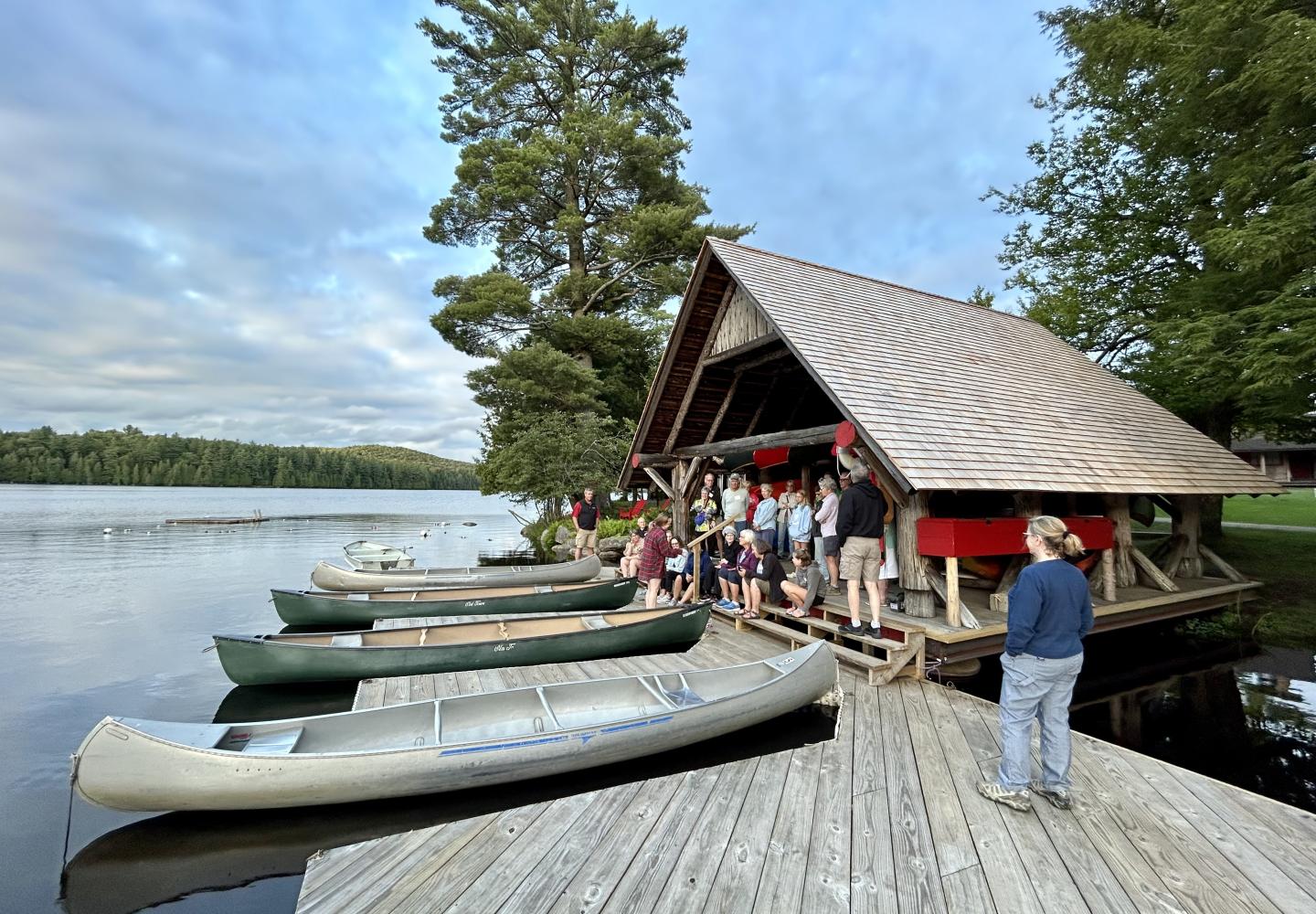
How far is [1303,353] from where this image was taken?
7793 millimetres

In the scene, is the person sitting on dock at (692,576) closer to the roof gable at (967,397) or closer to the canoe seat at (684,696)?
the roof gable at (967,397)

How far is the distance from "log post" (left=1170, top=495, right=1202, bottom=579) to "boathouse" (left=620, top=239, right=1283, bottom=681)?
3cm

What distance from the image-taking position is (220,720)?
6793 mm

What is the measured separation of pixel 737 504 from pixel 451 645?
458 centimetres

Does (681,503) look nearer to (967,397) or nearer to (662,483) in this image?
(662,483)

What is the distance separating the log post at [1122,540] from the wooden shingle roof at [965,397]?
2.04ft

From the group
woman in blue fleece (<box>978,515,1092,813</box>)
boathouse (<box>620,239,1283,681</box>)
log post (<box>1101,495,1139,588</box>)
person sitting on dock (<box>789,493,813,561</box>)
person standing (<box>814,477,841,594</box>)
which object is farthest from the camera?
log post (<box>1101,495,1139,588</box>)

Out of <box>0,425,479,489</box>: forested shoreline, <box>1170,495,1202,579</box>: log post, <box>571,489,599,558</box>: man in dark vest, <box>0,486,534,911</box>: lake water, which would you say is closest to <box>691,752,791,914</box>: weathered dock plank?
<box>0,486,534,911</box>: lake water

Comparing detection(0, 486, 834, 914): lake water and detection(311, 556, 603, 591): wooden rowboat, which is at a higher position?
detection(311, 556, 603, 591): wooden rowboat

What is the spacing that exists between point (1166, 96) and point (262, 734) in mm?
17939

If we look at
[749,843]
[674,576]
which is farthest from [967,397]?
[749,843]

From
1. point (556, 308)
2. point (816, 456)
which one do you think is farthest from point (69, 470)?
point (816, 456)

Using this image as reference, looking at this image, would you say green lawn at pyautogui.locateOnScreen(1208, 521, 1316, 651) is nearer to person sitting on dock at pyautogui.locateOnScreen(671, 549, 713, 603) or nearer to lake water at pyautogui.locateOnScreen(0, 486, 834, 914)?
person sitting on dock at pyautogui.locateOnScreen(671, 549, 713, 603)

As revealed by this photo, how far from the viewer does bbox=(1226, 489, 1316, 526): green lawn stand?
1862 cm
